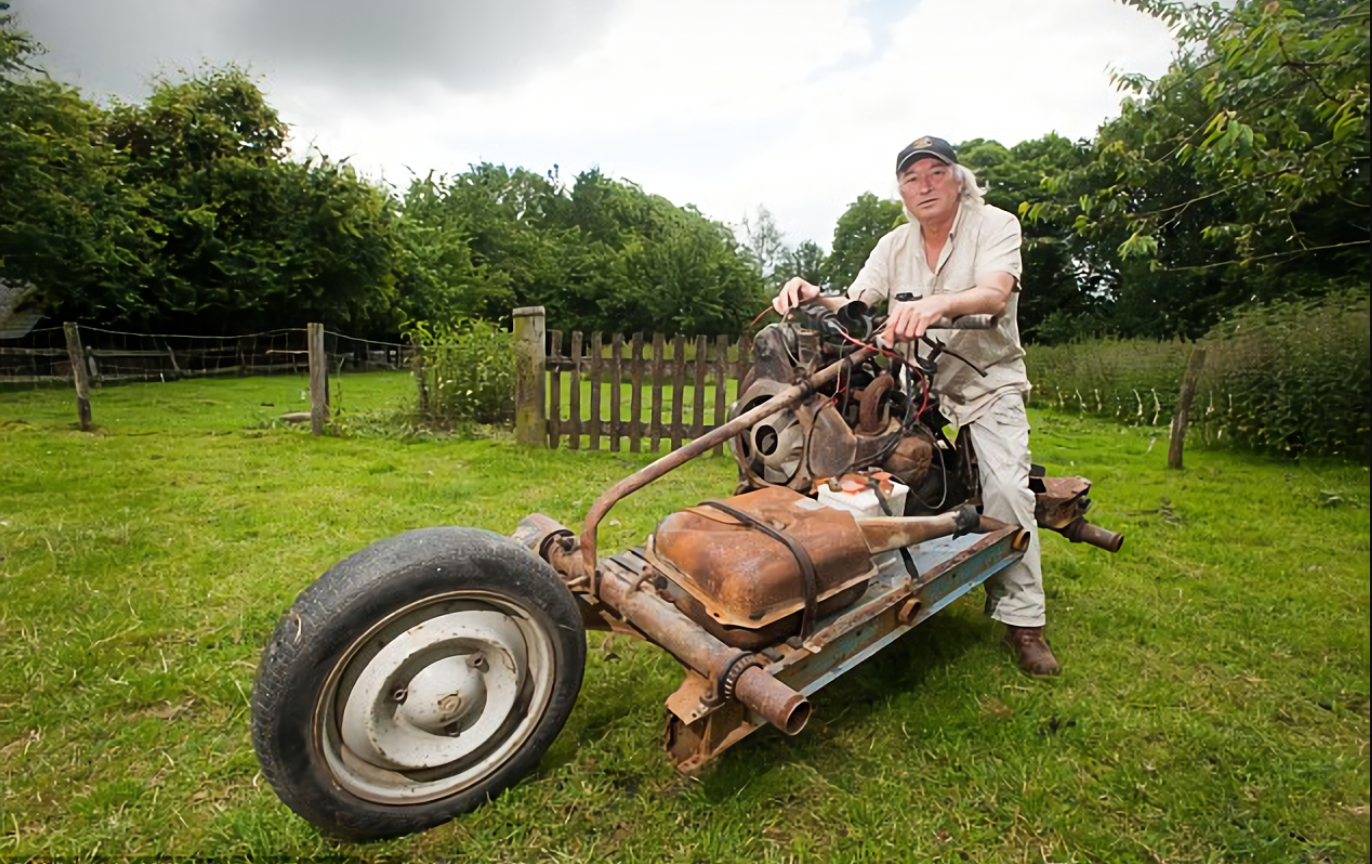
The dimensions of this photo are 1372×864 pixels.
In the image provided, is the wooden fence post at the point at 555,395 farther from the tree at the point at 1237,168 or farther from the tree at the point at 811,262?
the tree at the point at 1237,168

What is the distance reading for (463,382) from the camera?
7234 millimetres

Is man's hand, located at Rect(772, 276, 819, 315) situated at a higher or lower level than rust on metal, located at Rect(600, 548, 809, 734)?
higher

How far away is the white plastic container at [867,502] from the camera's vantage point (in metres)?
1.92

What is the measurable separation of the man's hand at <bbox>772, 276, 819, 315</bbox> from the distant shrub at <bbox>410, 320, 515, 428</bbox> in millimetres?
5304

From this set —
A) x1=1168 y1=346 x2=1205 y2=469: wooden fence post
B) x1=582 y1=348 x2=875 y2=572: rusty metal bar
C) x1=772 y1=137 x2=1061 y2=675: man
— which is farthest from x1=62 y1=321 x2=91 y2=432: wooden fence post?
x1=1168 y1=346 x2=1205 y2=469: wooden fence post

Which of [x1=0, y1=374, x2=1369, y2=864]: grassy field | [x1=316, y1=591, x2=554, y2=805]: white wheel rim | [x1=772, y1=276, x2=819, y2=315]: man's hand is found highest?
[x1=772, y1=276, x2=819, y2=315]: man's hand

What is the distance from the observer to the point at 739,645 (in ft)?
5.35

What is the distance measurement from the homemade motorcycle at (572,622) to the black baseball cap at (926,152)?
0.55 m

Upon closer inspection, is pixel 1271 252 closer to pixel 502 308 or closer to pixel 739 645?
pixel 739 645

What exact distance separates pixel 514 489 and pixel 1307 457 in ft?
14.5

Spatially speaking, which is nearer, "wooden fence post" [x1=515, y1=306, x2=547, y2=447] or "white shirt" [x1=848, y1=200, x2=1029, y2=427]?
"white shirt" [x1=848, y1=200, x2=1029, y2=427]

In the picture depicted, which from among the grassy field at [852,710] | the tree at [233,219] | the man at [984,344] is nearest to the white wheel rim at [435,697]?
the grassy field at [852,710]

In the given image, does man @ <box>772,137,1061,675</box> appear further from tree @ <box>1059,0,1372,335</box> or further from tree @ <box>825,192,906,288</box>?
tree @ <box>1059,0,1372,335</box>

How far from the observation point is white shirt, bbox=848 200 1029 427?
218cm
